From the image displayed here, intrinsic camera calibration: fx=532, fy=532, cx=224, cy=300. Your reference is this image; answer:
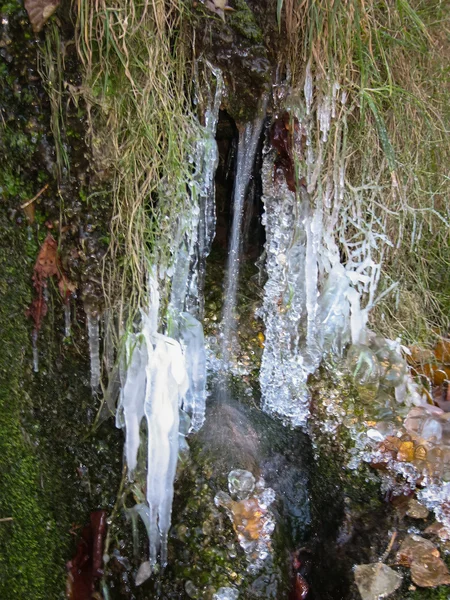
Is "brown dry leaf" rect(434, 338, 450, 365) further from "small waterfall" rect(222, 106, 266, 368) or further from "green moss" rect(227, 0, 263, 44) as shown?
"green moss" rect(227, 0, 263, 44)

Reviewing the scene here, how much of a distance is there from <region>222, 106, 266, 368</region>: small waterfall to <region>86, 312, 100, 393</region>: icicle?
477mm

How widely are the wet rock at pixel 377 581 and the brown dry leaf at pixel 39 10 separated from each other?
1.74 m

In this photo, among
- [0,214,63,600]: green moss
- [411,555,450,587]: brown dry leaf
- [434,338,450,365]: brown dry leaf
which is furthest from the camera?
[434,338,450,365]: brown dry leaf

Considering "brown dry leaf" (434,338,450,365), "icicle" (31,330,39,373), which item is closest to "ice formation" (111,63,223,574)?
"icicle" (31,330,39,373)

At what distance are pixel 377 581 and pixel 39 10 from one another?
1.78 meters

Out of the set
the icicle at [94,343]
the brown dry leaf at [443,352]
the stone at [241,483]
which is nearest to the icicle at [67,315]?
the icicle at [94,343]

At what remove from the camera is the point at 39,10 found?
4.38 ft

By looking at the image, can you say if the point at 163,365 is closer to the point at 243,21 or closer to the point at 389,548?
the point at 389,548

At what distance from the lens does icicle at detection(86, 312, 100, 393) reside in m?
1.57

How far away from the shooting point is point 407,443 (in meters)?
1.70

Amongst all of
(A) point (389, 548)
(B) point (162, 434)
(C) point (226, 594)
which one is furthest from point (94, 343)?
(A) point (389, 548)

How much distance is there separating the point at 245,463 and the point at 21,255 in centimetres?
94

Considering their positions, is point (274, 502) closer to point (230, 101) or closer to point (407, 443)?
point (407, 443)

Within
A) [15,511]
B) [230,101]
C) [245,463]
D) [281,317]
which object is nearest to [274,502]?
[245,463]
